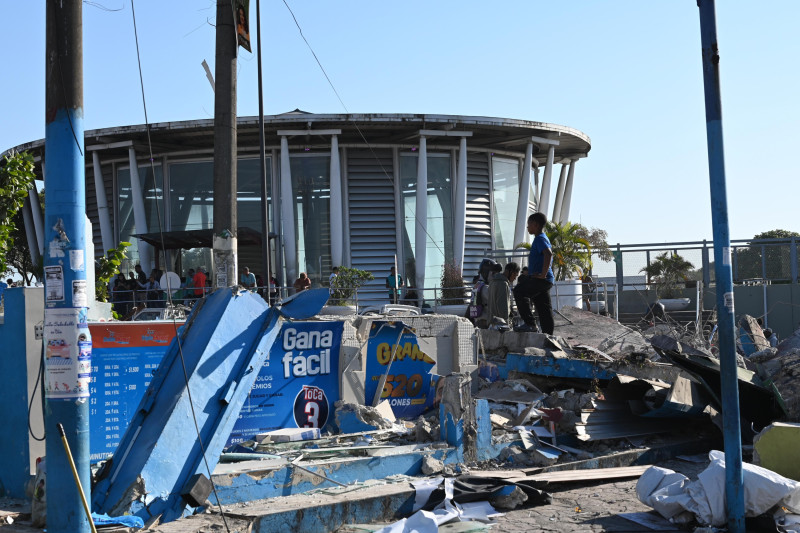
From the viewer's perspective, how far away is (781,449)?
7367 millimetres

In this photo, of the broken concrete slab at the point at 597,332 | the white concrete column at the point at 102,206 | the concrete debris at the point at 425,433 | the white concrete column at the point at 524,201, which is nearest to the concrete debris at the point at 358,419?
the concrete debris at the point at 425,433

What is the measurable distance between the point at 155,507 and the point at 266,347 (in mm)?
1934

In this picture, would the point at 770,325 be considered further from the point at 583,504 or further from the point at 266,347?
the point at 266,347

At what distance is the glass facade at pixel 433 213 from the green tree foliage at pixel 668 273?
9.91m

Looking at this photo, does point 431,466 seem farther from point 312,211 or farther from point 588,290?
point 312,211

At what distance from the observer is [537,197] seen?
34188mm

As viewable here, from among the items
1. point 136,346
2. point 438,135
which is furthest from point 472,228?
point 136,346

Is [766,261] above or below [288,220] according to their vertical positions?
below

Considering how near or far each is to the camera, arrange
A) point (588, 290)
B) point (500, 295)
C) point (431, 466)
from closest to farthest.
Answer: point (431, 466) < point (500, 295) < point (588, 290)

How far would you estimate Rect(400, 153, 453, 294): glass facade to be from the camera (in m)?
29.4

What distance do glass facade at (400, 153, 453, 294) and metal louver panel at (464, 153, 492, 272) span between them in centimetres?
71

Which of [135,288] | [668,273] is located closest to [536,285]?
[668,273]

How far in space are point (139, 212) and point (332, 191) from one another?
6.96 meters

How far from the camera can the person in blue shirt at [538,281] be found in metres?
11.8
